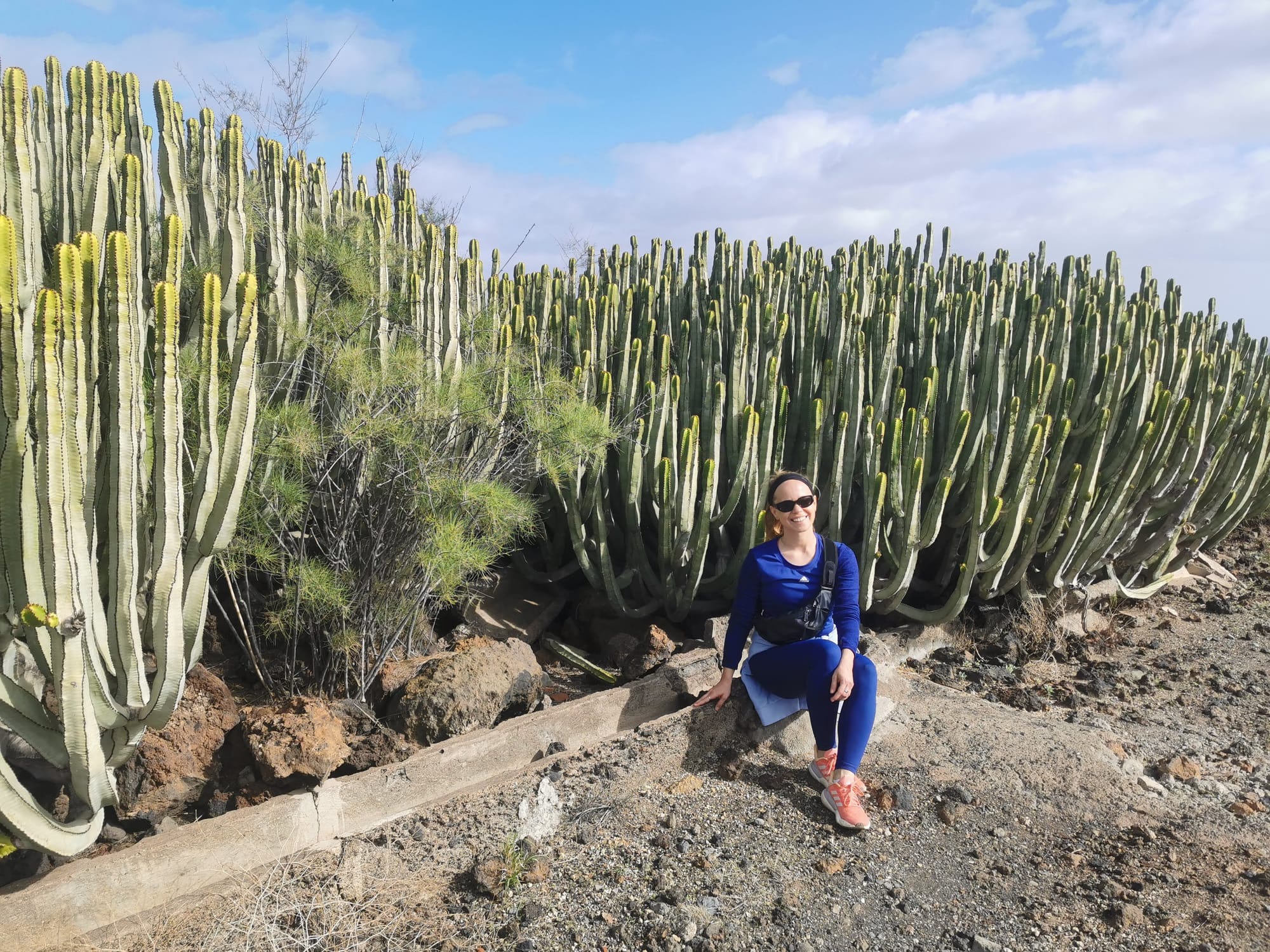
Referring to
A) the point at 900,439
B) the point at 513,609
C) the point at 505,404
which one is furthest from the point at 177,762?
the point at 900,439

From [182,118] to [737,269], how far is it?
185 inches

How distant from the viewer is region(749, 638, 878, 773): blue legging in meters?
3.33

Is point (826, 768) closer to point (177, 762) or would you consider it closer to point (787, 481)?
point (787, 481)

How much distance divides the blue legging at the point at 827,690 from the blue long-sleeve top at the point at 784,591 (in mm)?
124

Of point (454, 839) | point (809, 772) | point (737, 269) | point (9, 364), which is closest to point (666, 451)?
point (809, 772)

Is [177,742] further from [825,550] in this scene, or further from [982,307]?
[982,307]

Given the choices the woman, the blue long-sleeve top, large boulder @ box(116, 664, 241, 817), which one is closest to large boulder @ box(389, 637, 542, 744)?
large boulder @ box(116, 664, 241, 817)

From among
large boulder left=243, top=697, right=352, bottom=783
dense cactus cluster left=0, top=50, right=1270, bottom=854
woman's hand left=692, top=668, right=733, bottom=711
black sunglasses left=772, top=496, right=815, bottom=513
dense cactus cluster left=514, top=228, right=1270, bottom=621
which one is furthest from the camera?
dense cactus cluster left=514, top=228, right=1270, bottom=621

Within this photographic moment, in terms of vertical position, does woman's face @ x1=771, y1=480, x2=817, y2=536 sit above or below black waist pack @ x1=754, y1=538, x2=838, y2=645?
above

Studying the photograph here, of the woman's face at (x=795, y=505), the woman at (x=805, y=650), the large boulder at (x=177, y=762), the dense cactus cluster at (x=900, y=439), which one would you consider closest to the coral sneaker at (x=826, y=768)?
the woman at (x=805, y=650)

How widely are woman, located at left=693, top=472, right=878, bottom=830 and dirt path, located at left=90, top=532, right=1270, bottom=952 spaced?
194 millimetres

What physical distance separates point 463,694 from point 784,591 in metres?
1.33

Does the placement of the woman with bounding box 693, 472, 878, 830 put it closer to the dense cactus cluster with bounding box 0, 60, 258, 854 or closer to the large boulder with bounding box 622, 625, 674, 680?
the large boulder with bounding box 622, 625, 674, 680

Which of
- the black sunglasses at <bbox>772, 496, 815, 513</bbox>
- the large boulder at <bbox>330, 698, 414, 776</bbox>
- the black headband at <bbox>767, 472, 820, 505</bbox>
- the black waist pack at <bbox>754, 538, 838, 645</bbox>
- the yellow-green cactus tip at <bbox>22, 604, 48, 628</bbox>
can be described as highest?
the black headband at <bbox>767, 472, 820, 505</bbox>
